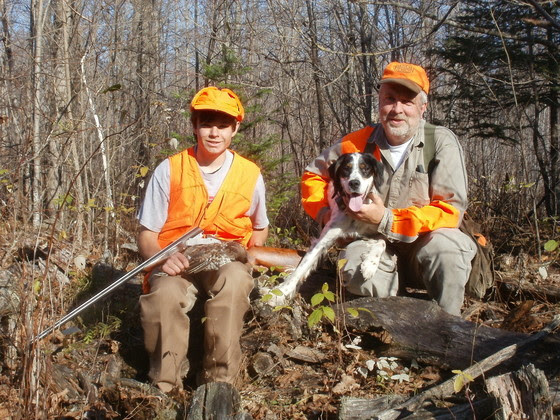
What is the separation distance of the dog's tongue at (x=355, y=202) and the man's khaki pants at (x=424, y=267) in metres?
0.35

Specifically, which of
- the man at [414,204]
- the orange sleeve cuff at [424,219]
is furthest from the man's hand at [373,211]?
the orange sleeve cuff at [424,219]

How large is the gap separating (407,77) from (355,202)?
2.97 feet

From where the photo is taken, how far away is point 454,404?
2.69 meters

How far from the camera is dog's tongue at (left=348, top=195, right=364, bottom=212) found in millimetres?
3866

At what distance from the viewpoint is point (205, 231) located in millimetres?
3518

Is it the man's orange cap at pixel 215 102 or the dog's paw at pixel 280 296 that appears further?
the dog's paw at pixel 280 296

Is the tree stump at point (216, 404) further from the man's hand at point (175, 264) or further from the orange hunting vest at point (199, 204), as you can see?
the orange hunting vest at point (199, 204)

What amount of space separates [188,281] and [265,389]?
78cm

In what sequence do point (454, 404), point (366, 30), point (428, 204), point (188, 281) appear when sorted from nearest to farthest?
point (454, 404)
point (188, 281)
point (428, 204)
point (366, 30)

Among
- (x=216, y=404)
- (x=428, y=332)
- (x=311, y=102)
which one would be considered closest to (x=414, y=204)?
(x=428, y=332)

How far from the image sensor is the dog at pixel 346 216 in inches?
154

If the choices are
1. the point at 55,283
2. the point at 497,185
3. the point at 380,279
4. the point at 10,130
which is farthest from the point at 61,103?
the point at 497,185

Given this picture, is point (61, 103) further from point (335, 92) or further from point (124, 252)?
point (335, 92)

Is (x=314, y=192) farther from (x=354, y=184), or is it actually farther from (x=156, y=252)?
(x=156, y=252)
